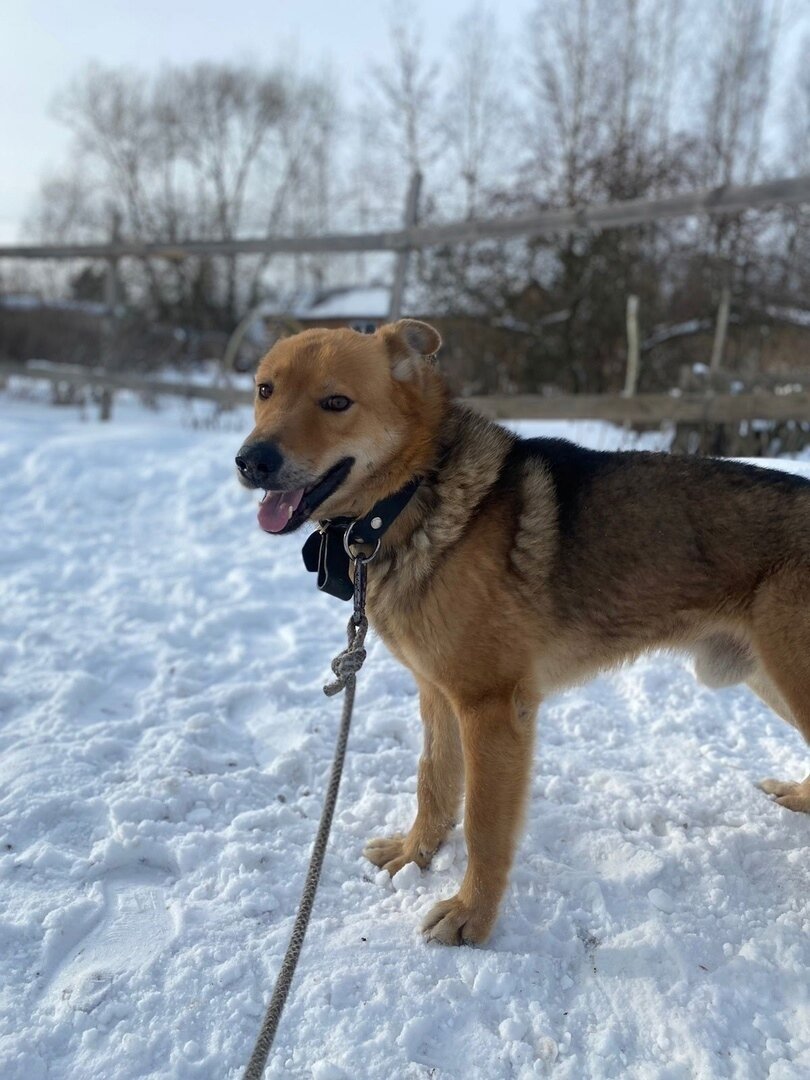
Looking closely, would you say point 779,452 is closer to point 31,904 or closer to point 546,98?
point 31,904

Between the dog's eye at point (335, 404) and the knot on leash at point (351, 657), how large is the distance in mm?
714

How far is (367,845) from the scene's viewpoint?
2732mm

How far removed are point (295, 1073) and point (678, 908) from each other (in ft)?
4.29

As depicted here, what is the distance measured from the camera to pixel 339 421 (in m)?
2.48

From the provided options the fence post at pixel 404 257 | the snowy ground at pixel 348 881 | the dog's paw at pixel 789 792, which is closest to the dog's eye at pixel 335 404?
the snowy ground at pixel 348 881

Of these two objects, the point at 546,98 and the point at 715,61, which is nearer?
the point at 546,98

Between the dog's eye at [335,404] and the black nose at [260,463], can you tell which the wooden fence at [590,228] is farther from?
the black nose at [260,463]

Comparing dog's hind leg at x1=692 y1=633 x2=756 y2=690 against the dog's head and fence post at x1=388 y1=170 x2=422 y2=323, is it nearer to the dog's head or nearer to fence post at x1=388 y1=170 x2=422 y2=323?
the dog's head

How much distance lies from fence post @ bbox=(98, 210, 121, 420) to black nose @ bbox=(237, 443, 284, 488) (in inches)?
396

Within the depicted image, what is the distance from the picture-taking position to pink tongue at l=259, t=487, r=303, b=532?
234 cm

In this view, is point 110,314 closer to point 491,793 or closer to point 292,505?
point 292,505

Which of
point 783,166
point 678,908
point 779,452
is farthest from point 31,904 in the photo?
point 783,166

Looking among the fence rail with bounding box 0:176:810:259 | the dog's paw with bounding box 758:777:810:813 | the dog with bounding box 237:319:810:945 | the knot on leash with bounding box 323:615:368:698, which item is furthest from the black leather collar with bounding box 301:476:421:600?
the fence rail with bounding box 0:176:810:259

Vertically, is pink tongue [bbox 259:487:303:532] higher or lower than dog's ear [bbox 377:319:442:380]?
lower
